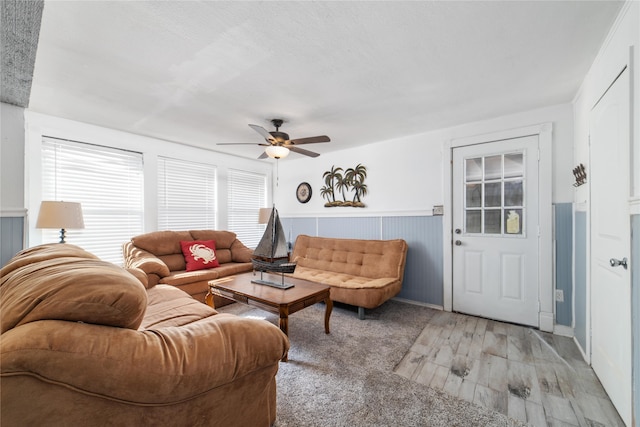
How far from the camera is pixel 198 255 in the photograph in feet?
12.0

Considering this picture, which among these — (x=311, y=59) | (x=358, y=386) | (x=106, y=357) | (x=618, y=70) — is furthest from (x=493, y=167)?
(x=106, y=357)

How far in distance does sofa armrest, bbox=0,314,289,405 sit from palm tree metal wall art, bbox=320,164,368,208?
3.18m

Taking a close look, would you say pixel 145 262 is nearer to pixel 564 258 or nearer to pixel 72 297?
pixel 72 297

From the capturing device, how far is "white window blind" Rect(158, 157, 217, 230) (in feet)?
13.0

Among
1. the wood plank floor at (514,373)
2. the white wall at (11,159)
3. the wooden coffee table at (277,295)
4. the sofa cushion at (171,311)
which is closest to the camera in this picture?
the wood plank floor at (514,373)

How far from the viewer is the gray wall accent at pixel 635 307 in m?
1.35

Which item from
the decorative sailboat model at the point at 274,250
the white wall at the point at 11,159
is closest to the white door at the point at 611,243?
the decorative sailboat model at the point at 274,250

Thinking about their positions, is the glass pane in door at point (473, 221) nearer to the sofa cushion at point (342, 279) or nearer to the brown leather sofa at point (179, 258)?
the sofa cushion at point (342, 279)

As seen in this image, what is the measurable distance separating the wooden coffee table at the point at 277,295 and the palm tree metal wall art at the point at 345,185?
1.79 metres

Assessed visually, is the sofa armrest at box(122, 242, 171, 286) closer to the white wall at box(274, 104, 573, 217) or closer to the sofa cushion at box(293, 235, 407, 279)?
the sofa cushion at box(293, 235, 407, 279)

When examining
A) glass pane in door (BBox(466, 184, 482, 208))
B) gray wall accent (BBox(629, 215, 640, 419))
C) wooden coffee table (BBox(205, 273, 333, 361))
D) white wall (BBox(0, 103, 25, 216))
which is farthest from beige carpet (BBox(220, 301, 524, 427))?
white wall (BBox(0, 103, 25, 216))

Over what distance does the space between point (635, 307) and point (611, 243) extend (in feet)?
1.57

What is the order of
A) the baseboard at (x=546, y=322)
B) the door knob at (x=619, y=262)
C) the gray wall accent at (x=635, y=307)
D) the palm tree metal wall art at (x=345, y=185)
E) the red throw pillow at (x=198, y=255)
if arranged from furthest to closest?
A: the palm tree metal wall art at (x=345, y=185) → the red throw pillow at (x=198, y=255) → the baseboard at (x=546, y=322) → the door knob at (x=619, y=262) → the gray wall accent at (x=635, y=307)

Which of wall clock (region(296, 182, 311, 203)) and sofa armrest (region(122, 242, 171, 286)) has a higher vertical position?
wall clock (region(296, 182, 311, 203))
